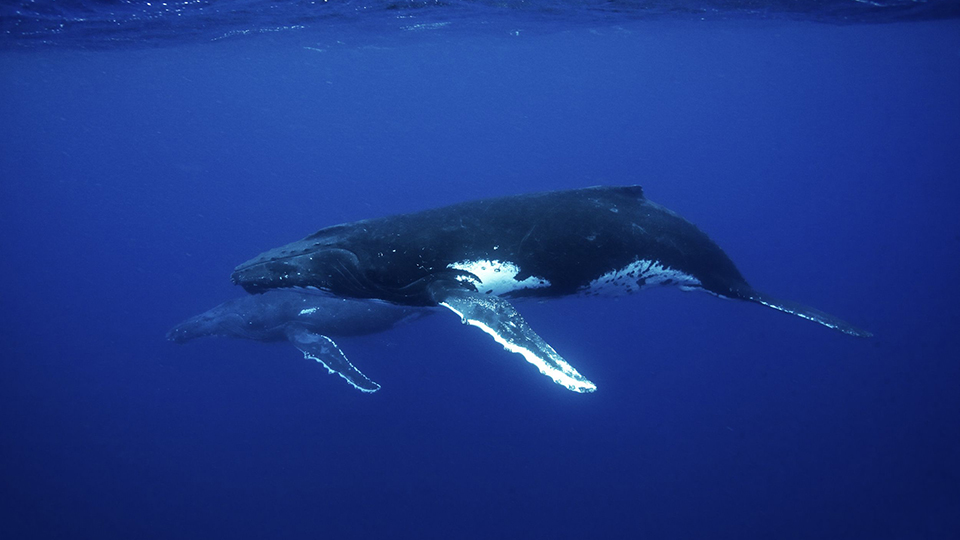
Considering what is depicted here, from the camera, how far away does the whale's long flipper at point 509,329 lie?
182 inches

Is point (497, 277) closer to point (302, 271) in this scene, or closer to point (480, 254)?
point (480, 254)

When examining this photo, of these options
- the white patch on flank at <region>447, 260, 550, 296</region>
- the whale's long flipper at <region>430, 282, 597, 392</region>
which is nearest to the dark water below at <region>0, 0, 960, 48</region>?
the white patch on flank at <region>447, 260, 550, 296</region>

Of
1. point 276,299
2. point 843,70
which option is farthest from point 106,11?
point 843,70

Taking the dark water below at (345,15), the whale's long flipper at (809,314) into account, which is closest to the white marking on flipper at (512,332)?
the whale's long flipper at (809,314)

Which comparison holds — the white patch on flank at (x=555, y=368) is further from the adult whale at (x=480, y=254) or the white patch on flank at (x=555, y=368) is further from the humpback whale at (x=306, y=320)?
the humpback whale at (x=306, y=320)

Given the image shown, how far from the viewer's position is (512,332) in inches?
200

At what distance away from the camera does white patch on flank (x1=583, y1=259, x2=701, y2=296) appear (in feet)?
22.1

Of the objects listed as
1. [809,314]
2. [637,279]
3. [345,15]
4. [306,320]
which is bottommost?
[306,320]

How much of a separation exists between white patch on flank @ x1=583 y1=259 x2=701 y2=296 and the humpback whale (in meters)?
5.17

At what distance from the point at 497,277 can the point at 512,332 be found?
4.32 ft

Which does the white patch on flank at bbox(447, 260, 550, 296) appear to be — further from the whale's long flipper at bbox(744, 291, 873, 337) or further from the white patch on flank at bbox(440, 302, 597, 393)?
the whale's long flipper at bbox(744, 291, 873, 337)

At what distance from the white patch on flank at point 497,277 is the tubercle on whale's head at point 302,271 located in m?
1.30

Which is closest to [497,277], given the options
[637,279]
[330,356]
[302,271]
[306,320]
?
[637,279]

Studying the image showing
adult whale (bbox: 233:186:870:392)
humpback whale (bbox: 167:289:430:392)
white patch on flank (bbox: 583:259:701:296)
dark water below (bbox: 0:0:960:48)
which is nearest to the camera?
adult whale (bbox: 233:186:870:392)
